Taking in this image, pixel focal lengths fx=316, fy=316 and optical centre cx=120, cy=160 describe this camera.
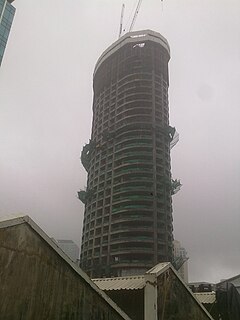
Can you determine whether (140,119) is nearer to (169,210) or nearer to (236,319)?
(169,210)

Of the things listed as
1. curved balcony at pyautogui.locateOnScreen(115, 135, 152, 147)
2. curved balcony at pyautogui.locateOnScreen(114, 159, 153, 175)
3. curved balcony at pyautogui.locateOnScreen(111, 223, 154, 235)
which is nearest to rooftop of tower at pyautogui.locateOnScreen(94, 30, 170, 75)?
curved balcony at pyautogui.locateOnScreen(115, 135, 152, 147)

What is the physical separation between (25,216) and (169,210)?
62.8m

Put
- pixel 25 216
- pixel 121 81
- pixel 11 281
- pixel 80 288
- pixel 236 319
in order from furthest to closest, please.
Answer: pixel 121 81 < pixel 236 319 < pixel 80 288 < pixel 25 216 < pixel 11 281

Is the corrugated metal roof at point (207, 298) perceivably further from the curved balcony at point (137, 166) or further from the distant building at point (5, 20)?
the distant building at point (5, 20)

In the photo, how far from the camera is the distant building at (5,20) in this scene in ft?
227

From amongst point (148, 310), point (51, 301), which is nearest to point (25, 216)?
point (51, 301)

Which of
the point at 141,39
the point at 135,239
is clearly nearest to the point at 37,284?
the point at 135,239

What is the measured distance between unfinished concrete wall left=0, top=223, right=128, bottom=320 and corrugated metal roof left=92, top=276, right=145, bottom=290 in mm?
3961

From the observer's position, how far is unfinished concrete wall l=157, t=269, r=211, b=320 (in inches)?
412

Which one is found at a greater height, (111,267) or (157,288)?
(111,267)

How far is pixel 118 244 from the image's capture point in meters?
62.2

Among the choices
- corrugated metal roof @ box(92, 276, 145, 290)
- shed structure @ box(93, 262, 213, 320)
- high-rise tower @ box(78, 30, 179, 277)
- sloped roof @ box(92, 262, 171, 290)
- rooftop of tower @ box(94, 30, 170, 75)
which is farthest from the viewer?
rooftop of tower @ box(94, 30, 170, 75)

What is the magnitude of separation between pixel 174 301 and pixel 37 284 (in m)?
6.37

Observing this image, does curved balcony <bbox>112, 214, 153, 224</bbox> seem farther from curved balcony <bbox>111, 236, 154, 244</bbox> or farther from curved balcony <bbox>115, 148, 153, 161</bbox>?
curved balcony <bbox>115, 148, 153, 161</bbox>
